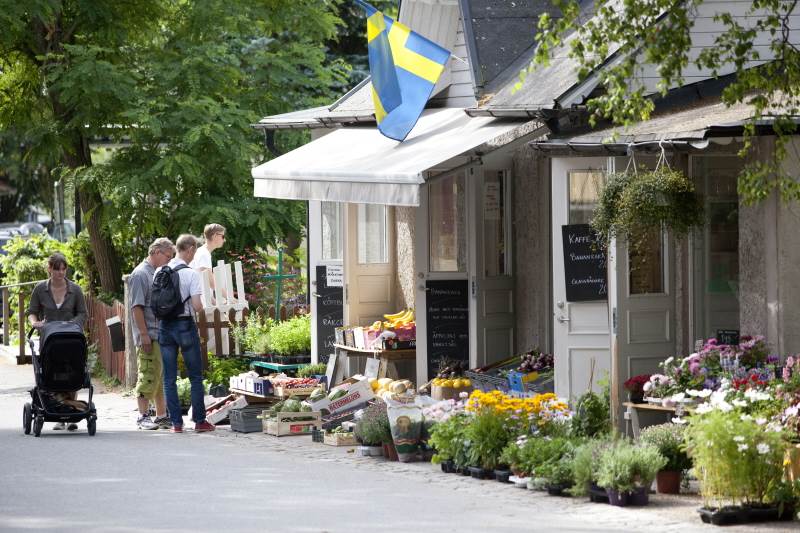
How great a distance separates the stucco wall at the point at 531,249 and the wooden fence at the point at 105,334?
266 inches

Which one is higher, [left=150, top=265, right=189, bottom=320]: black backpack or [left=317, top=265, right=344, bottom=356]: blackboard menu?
[left=150, top=265, right=189, bottom=320]: black backpack

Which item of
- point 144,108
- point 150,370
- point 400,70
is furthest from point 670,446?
point 144,108

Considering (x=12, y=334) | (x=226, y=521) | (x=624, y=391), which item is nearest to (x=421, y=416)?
(x=624, y=391)

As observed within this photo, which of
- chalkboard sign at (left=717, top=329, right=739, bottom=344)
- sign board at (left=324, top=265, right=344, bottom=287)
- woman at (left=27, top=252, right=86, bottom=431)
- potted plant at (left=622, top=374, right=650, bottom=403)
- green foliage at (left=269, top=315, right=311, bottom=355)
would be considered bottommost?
potted plant at (left=622, top=374, right=650, bottom=403)

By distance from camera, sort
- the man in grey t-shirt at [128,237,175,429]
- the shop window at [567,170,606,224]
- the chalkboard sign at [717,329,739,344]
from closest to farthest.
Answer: the chalkboard sign at [717,329,739,344] < the shop window at [567,170,606,224] < the man in grey t-shirt at [128,237,175,429]

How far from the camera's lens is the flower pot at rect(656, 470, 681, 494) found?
10.7 m

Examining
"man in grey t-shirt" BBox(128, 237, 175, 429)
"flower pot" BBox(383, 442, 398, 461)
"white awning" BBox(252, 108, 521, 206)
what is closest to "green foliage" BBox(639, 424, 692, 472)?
"flower pot" BBox(383, 442, 398, 461)

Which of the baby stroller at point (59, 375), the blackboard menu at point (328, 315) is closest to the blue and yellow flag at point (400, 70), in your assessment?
the blackboard menu at point (328, 315)

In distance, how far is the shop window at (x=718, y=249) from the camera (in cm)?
1378

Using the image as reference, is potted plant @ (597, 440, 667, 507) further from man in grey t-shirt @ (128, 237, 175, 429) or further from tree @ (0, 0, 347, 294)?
tree @ (0, 0, 347, 294)

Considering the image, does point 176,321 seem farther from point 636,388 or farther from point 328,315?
point 636,388

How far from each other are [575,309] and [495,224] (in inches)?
118

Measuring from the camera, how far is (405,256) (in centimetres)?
1781

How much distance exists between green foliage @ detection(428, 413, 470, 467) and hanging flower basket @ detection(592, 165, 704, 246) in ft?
6.41
